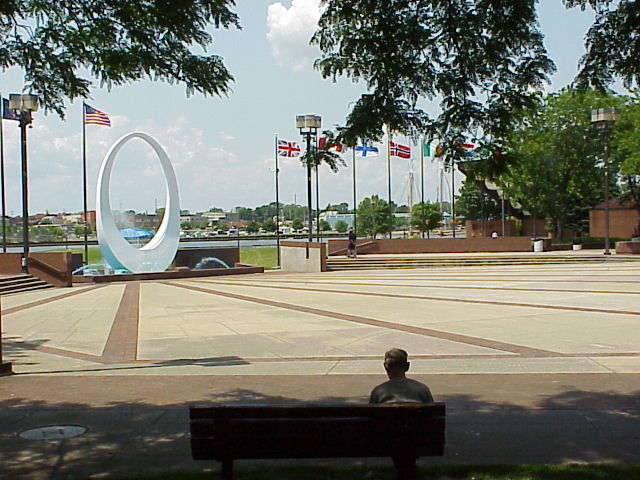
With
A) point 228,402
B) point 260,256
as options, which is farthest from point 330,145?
point 260,256

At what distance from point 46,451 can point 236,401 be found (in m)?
2.36

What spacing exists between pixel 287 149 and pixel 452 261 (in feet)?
48.9

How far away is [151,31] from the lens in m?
9.20

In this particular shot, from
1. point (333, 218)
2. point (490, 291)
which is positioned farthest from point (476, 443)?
point (333, 218)

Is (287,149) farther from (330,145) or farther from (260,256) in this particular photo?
(330,145)

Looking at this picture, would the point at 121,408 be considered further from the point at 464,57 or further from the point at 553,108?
the point at 553,108

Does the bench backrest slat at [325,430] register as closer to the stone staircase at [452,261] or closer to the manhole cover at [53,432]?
the manhole cover at [53,432]

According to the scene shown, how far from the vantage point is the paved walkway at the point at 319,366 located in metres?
6.51

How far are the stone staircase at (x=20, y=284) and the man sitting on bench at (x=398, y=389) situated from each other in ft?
82.6

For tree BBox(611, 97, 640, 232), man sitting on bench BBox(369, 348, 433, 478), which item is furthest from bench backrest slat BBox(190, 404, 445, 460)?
tree BBox(611, 97, 640, 232)

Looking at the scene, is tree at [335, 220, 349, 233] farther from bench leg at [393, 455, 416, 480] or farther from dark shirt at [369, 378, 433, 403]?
bench leg at [393, 455, 416, 480]

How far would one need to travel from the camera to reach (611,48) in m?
7.88

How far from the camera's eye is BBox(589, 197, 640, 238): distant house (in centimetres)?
6050

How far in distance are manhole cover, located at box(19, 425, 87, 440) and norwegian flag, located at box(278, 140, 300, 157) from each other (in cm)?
4377
